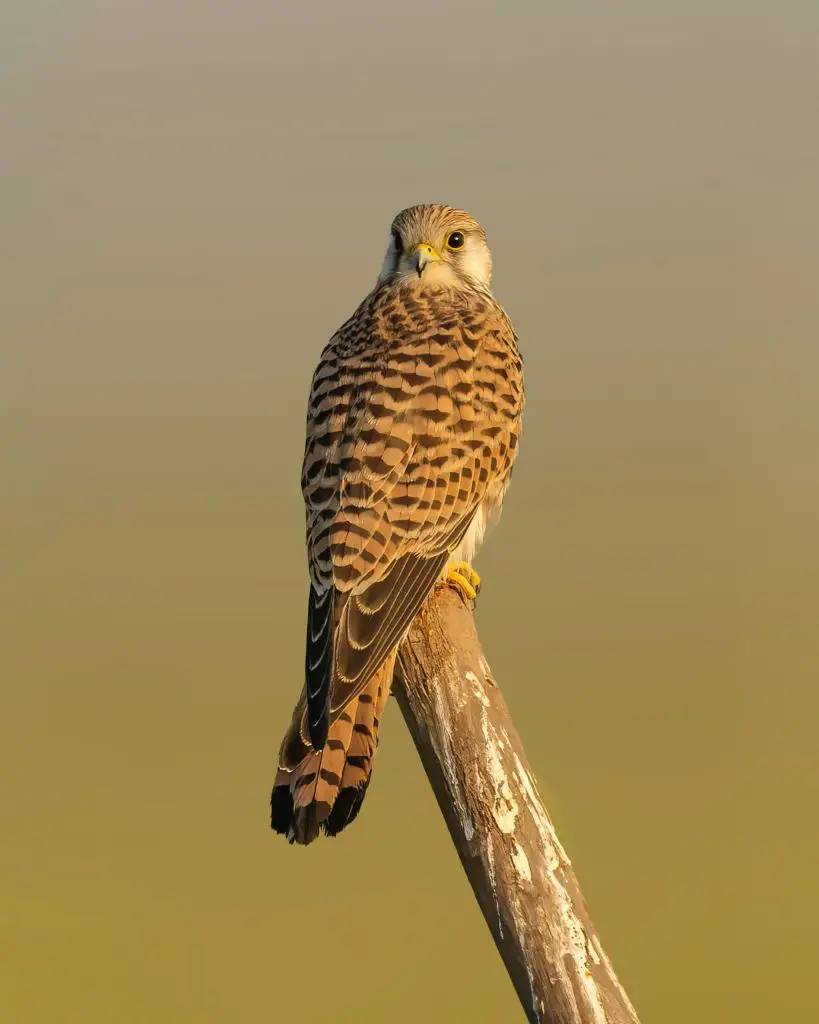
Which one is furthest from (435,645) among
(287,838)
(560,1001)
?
(560,1001)

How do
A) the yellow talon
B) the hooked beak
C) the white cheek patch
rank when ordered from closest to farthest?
the yellow talon, the hooked beak, the white cheek patch

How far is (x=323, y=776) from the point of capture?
7.26ft

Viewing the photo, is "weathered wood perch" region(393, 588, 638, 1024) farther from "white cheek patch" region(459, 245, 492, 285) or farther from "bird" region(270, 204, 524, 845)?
"white cheek patch" region(459, 245, 492, 285)

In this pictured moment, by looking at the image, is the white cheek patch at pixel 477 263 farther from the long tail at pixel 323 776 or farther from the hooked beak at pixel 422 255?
the long tail at pixel 323 776

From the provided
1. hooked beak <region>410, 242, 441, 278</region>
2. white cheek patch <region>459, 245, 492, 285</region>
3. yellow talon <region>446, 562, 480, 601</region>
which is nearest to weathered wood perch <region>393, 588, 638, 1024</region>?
yellow talon <region>446, 562, 480, 601</region>

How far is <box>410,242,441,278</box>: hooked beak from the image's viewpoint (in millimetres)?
3391

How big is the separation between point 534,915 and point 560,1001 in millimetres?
147

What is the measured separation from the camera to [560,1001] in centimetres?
197

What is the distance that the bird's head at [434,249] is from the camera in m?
3.42

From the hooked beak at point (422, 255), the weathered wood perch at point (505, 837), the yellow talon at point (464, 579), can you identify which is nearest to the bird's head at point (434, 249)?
the hooked beak at point (422, 255)

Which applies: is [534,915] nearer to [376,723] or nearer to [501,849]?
[501,849]

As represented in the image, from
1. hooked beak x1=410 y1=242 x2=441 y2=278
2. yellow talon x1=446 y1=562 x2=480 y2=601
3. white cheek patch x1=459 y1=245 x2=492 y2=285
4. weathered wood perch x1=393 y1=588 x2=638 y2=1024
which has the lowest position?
weathered wood perch x1=393 y1=588 x2=638 y2=1024

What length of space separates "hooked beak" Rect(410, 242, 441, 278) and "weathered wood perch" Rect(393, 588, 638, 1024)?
1.33m

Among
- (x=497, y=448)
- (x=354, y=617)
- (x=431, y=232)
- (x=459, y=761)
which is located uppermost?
(x=431, y=232)
